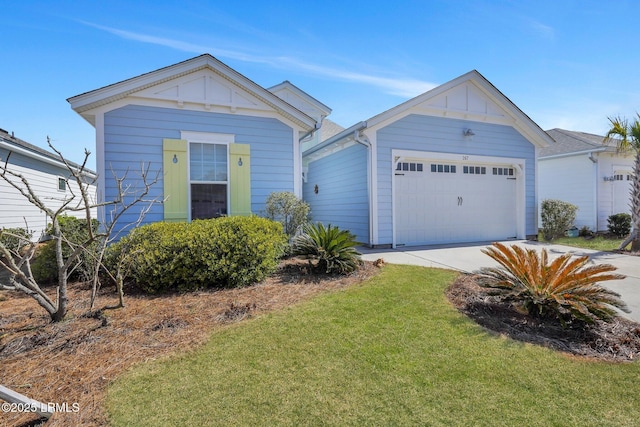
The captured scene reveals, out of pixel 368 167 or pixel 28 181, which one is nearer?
pixel 368 167

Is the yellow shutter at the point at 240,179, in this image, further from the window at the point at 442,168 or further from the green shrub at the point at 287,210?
the window at the point at 442,168

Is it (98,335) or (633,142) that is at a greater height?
(633,142)

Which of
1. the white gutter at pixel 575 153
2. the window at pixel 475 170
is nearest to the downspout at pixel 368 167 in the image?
the window at pixel 475 170

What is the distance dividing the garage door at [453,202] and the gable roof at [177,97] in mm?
3523

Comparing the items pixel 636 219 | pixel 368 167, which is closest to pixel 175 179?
pixel 368 167

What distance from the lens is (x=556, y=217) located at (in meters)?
10.6

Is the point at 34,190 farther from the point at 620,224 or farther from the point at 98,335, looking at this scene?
the point at 620,224

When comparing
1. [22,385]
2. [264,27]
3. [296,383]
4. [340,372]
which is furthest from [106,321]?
[264,27]

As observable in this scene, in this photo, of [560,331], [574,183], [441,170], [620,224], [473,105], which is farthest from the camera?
[574,183]

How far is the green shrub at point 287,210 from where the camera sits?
7.16m

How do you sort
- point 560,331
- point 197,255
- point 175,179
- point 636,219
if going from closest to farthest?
point 560,331
point 197,255
point 175,179
point 636,219

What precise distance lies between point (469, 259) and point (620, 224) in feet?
32.0

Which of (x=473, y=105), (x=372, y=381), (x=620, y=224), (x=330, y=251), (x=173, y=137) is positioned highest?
(x=473, y=105)

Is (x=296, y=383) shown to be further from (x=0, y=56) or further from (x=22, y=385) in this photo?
(x=0, y=56)
